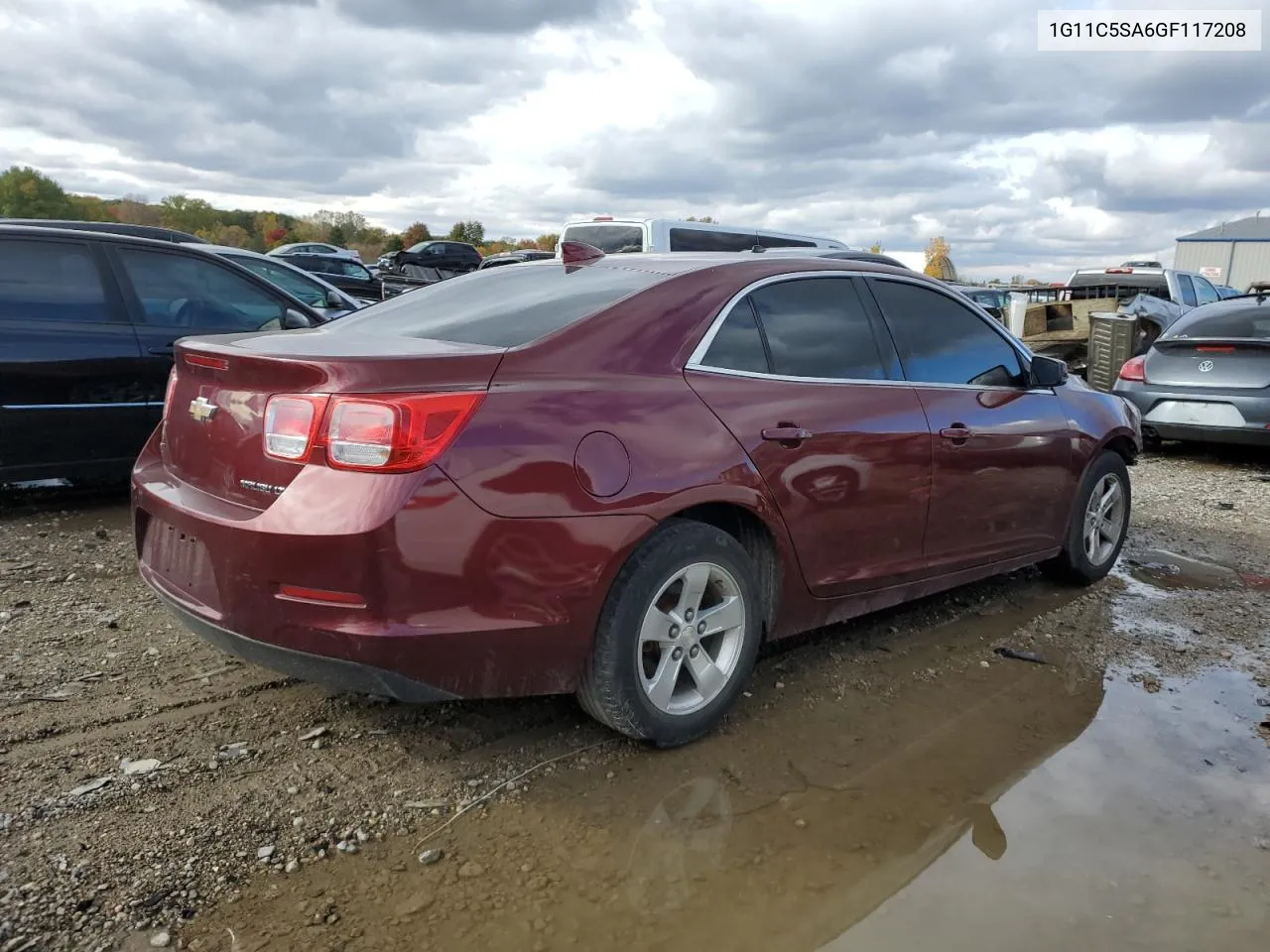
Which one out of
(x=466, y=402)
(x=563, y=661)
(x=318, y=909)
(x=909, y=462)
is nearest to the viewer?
(x=318, y=909)

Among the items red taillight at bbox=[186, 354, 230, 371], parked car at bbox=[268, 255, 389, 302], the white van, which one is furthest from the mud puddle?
parked car at bbox=[268, 255, 389, 302]

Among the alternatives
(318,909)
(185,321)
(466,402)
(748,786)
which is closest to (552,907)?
(318,909)

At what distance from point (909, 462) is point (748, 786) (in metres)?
1.48

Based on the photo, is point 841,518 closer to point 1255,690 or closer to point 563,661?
point 563,661

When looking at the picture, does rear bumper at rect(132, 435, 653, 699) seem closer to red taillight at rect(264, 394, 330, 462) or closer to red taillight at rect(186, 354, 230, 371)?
red taillight at rect(264, 394, 330, 462)

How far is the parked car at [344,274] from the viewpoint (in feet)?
62.7

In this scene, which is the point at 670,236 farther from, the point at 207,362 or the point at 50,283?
the point at 207,362

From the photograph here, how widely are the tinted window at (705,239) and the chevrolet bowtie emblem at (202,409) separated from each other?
732 cm

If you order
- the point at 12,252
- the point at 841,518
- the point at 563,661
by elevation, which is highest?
the point at 12,252

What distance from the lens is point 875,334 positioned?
3.82 metres

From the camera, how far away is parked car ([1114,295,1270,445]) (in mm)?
7902

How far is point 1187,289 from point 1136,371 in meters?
8.40

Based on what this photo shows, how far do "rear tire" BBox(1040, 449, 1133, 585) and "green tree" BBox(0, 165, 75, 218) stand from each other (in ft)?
315

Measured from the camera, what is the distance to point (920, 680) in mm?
3723
